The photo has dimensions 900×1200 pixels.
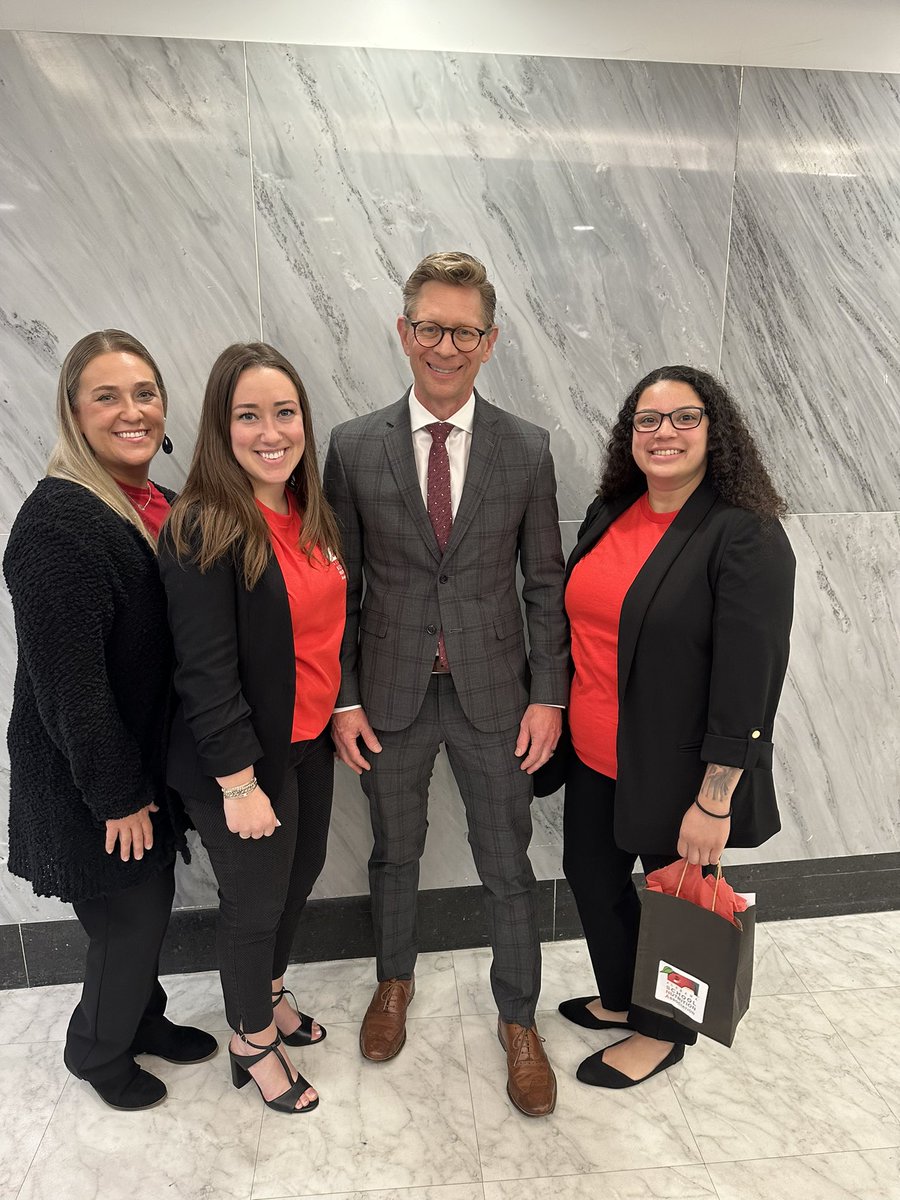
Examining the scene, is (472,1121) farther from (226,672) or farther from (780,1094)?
(226,672)

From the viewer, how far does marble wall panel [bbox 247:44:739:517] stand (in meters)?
1.99

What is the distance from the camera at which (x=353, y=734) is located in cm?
188

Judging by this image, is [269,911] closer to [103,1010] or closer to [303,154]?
[103,1010]

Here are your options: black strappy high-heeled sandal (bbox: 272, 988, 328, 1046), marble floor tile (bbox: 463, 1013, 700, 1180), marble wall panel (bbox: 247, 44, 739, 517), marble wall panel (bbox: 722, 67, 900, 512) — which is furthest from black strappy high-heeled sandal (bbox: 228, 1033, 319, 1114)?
marble wall panel (bbox: 722, 67, 900, 512)

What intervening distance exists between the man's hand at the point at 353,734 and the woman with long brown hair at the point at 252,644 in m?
0.07

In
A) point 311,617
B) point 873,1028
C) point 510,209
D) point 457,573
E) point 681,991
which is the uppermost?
point 510,209

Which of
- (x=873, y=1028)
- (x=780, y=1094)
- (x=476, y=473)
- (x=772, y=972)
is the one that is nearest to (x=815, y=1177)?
(x=780, y=1094)

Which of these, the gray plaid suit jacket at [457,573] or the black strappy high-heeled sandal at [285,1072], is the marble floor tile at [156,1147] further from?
the gray plaid suit jacket at [457,573]

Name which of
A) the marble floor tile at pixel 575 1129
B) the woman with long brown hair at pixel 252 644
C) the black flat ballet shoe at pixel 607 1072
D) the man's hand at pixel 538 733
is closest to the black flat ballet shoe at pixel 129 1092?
the woman with long brown hair at pixel 252 644

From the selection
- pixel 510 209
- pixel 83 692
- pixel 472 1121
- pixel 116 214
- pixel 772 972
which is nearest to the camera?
pixel 83 692

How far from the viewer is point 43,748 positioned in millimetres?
1656

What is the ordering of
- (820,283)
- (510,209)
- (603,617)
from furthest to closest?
(820,283)
(510,209)
(603,617)

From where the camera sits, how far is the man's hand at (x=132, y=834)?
1.65 metres

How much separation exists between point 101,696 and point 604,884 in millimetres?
1284
